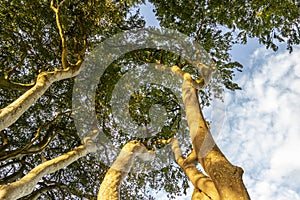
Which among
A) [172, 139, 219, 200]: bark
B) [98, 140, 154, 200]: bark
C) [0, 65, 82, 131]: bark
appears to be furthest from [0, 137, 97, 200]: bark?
[172, 139, 219, 200]: bark

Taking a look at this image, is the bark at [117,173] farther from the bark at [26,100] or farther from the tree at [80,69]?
the bark at [26,100]

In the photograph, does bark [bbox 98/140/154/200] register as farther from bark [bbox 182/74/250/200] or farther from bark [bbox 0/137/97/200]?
bark [bbox 182/74/250/200]

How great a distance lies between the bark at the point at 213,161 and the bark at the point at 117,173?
72.9 inches

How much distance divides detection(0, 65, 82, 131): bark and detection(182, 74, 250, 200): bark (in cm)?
396

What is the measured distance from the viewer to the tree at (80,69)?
7957 mm

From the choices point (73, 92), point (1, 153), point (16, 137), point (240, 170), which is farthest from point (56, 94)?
point (240, 170)

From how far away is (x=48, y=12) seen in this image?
10453mm

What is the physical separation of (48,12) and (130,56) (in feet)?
12.2

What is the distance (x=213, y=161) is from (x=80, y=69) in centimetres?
574

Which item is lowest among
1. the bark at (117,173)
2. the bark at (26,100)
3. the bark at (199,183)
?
the bark at (199,183)

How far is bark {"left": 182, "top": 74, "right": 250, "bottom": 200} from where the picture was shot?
4625mm

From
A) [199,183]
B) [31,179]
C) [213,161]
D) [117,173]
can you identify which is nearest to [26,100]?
[31,179]

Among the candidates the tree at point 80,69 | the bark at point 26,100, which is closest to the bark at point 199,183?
the tree at point 80,69

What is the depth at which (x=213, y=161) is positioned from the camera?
549 cm
